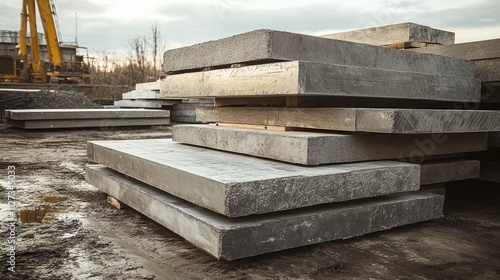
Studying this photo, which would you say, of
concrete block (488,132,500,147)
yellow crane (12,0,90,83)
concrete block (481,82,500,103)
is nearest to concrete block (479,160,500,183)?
concrete block (488,132,500,147)

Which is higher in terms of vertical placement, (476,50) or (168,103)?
(476,50)

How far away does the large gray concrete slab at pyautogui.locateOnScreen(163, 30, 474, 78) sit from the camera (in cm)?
253

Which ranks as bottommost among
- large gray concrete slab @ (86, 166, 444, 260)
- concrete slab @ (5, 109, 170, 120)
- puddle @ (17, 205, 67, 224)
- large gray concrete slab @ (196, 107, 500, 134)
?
puddle @ (17, 205, 67, 224)

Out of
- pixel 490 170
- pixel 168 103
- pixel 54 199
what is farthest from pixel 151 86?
pixel 490 170

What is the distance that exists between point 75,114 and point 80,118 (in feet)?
0.52

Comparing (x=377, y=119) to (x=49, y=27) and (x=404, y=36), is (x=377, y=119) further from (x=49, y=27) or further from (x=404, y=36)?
(x=49, y=27)

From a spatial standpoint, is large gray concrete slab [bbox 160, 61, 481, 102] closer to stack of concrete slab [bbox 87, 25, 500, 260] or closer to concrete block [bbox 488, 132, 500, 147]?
stack of concrete slab [bbox 87, 25, 500, 260]

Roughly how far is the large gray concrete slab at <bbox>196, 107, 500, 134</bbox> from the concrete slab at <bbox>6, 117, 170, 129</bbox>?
24.7ft

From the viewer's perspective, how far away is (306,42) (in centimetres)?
262

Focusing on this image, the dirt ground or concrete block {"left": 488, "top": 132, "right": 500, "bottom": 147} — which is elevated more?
concrete block {"left": 488, "top": 132, "right": 500, "bottom": 147}

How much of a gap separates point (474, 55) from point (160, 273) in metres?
3.20

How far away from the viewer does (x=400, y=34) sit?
14.7 ft

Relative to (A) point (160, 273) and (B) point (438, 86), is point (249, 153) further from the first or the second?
(B) point (438, 86)

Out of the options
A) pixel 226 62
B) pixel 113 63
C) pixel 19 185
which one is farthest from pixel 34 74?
pixel 226 62
